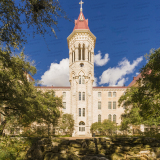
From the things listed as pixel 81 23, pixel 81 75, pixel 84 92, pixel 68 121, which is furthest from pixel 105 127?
pixel 81 23

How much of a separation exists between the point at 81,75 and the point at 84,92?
478 centimetres

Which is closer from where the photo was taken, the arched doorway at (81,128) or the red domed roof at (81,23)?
the arched doorway at (81,128)

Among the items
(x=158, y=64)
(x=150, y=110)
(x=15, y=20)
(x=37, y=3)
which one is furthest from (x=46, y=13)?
(x=150, y=110)

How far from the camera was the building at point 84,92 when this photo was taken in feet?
127

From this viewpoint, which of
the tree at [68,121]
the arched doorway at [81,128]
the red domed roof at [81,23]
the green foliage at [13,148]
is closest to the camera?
the green foliage at [13,148]

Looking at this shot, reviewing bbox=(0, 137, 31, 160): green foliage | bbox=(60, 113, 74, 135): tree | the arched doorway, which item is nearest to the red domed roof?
bbox=(60, 113, 74, 135): tree

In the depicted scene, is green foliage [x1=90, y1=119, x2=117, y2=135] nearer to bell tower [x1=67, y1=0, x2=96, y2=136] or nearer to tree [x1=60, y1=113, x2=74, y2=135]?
bell tower [x1=67, y1=0, x2=96, y2=136]

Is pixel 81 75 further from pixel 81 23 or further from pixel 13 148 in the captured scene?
pixel 13 148

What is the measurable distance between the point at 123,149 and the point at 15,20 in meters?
13.9

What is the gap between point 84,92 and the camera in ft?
131

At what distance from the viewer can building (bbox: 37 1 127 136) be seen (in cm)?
3862

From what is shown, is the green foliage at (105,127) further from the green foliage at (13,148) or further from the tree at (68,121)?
the green foliage at (13,148)

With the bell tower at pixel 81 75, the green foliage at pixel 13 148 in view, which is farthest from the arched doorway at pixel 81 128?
the green foliage at pixel 13 148

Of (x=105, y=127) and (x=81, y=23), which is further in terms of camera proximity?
(x=81, y=23)
